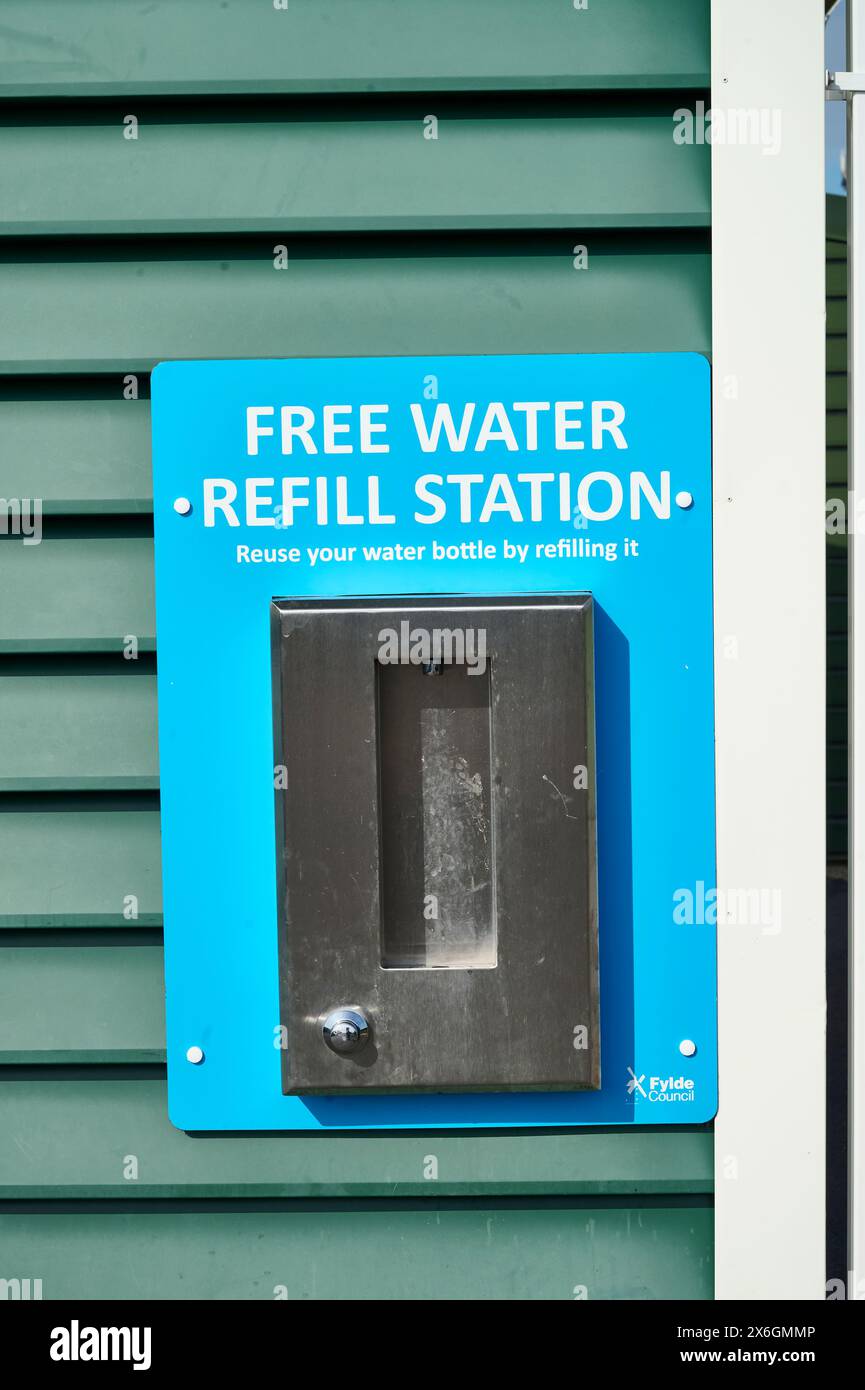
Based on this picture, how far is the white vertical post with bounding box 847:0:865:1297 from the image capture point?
1617 millimetres

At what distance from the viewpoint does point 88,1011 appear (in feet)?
5.66

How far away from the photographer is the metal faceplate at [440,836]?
1550 mm

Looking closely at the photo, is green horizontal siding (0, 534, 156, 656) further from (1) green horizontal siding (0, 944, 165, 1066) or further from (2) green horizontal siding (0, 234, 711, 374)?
(1) green horizontal siding (0, 944, 165, 1066)

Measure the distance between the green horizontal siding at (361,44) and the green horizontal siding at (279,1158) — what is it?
163cm

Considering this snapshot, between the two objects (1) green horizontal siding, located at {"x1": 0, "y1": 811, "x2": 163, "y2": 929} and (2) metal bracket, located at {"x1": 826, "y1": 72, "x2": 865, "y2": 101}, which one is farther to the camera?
(1) green horizontal siding, located at {"x1": 0, "y1": 811, "x2": 163, "y2": 929}

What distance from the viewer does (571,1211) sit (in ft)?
5.64

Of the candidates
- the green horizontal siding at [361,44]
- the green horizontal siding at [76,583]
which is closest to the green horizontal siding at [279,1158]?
the green horizontal siding at [76,583]

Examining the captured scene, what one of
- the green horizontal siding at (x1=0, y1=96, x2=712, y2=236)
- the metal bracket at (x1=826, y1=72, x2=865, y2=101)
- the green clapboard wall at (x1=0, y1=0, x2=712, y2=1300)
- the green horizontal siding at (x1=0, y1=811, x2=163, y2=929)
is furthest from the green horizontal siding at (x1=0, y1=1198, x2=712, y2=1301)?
the metal bracket at (x1=826, y1=72, x2=865, y2=101)

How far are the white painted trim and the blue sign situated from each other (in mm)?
47
